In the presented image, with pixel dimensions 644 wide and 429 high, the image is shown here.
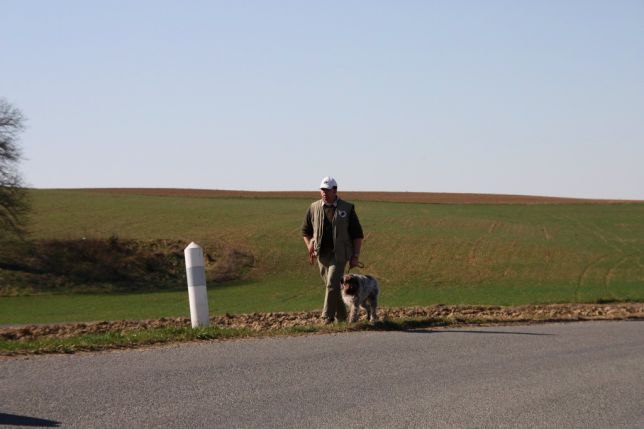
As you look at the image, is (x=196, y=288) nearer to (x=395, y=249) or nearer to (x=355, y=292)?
(x=355, y=292)

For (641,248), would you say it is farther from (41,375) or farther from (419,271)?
(41,375)

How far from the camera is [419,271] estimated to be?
3541cm

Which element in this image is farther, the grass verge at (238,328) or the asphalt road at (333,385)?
the grass verge at (238,328)

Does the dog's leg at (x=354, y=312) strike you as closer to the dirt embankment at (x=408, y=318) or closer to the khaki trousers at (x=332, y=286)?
the khaki trousers at (x=332, y=286)

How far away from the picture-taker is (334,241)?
43.4 feet

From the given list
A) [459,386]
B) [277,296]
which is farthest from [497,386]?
[277,296]

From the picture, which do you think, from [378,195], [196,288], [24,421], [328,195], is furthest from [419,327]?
[378,195]

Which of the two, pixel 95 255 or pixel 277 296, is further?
pixel 95 255

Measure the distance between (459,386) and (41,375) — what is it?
3.53m

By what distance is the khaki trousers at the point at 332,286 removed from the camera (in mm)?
13289

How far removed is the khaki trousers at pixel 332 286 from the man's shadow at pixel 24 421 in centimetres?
701

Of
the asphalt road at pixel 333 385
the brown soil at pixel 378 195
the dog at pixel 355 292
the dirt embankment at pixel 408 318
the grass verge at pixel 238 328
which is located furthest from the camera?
the brown soil at pixel 378 195

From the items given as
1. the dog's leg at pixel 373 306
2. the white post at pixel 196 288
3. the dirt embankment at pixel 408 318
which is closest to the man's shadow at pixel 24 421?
the white post at pixel 196 288

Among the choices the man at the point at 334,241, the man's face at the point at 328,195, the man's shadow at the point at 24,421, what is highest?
the man's face at the point at 328,195
